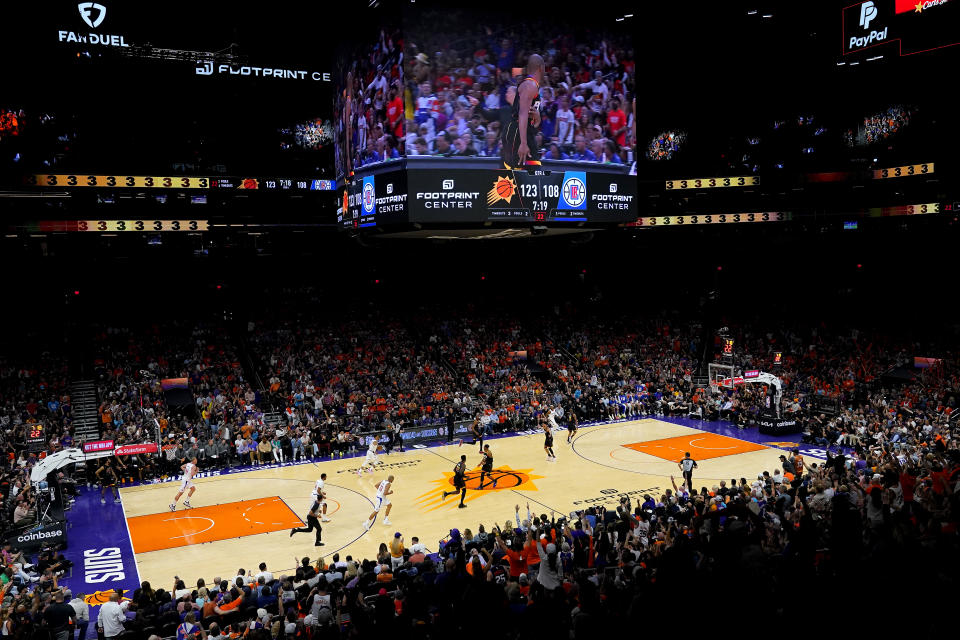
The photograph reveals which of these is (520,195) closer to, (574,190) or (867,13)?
(574,190)

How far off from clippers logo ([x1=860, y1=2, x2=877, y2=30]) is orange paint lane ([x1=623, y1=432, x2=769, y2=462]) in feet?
54.0

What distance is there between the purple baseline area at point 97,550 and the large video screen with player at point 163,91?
49.8 ft

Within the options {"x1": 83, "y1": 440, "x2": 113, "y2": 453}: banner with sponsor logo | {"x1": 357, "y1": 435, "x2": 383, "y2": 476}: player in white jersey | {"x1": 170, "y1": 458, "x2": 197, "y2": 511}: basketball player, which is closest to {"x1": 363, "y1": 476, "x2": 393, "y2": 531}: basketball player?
{"x1": 357, "y1": 435, "x2": 383, "y2": 476}: player in white jersey

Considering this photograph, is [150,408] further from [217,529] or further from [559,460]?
[559,460]

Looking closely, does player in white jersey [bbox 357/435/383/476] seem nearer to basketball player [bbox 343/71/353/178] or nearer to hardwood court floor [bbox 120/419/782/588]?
hardwood court floor [bbox 120/419/782/588]

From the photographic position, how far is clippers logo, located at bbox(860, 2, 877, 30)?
1412 cm

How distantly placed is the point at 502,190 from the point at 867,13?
1195 cm

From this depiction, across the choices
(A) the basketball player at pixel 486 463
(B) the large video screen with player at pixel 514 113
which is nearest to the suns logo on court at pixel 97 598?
(A) the basketball player at pixel 486 463

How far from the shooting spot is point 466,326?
43094 millimetres

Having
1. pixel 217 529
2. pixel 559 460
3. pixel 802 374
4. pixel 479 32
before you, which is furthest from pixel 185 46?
pixel 802 374

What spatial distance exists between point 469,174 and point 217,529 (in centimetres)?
1288

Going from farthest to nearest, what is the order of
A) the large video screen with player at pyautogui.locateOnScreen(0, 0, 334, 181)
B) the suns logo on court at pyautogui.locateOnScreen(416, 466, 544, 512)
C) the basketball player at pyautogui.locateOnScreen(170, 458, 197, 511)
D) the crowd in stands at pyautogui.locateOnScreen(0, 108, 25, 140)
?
the crowd in stands at pyautogui.locateOnScreen(0, 108, 25, 140)
the large video screen with player at pyautogui.locateOnScreen(0, 0, 334, 181)
the suns logo on court at pyautogui.locateOnScreen(416, 466, 544, 512)
the basketball player at pyautogui.locateOnScreen(170, 458, 197, 511)

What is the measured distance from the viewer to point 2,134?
32.2 metres

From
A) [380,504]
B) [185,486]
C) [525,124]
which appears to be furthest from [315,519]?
[525,124]
